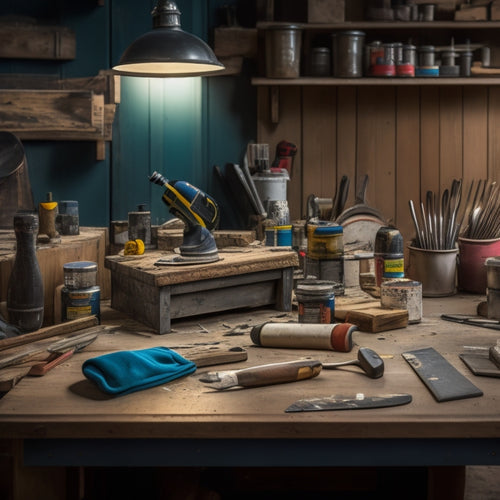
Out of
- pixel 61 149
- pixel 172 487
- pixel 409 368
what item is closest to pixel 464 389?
pixel 409 368

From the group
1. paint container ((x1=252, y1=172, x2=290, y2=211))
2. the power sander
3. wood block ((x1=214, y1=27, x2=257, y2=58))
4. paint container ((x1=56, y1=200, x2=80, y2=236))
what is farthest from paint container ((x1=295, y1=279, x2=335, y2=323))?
wood block ((x1=214, y1=27, x2=257, y2=58))

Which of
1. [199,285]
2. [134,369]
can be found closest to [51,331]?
[199,285]

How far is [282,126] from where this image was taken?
4.35 meters

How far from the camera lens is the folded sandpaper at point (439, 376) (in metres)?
1.70

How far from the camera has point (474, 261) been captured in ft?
9.63

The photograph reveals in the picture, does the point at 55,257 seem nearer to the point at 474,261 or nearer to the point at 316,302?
the point at 316,302

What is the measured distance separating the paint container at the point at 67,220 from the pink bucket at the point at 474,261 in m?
1.57

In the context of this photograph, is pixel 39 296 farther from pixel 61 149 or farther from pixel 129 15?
pixel 129 15

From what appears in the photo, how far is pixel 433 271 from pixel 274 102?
5.61 ft

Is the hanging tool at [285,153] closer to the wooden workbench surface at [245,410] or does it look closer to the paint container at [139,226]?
the paint container at [139,226]

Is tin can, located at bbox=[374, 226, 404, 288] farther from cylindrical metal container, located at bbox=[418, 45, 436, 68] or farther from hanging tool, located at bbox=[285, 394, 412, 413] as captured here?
cylindrical metal container, located at bbox=[418, 45, 436, 68]

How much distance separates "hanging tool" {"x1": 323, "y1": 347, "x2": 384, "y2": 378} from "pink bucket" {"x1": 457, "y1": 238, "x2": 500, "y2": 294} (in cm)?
114

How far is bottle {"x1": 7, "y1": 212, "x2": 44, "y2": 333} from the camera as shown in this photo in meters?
2.29

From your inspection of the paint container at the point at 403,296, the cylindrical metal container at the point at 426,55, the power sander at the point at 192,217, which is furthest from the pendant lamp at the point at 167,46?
the cylindrical metal container at the point at 426,55
